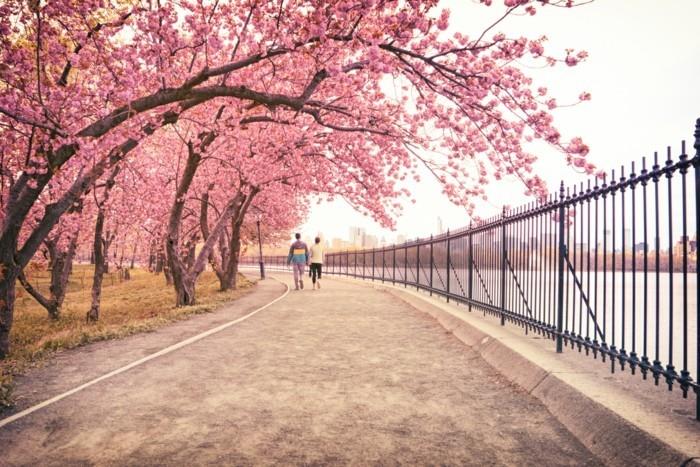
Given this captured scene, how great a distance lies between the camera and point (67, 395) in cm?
555

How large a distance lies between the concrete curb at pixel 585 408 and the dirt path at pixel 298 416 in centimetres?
15

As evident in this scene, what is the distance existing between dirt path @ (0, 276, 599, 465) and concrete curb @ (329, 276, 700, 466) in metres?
0.15

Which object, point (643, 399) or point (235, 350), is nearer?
point (643, 399)

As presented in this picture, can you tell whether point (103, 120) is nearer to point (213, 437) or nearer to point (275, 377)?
point (275, 377)

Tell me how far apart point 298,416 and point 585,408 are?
8.31 ft

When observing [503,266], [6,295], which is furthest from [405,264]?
[6,295]

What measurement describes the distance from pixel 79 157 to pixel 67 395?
186 inches

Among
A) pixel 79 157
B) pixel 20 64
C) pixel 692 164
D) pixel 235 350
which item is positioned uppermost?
pixel 20 64

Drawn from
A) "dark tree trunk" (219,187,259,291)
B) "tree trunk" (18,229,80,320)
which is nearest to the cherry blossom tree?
"tree trunk" (18,229,80,320)

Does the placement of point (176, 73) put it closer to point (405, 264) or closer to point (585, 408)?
point (585, 408)

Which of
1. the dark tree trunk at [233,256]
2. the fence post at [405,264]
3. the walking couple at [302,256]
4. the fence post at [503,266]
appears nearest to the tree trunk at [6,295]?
the fence post at [503,266]

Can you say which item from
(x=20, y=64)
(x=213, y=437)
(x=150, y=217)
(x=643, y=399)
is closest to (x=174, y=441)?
(x=213, y=437)

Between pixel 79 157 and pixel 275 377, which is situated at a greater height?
pixel 79 157

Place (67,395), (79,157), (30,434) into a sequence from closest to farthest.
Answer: (30,434)
(67,395)
(79,157)
